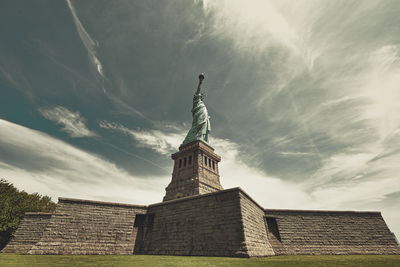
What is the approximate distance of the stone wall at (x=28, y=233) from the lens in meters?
13.8

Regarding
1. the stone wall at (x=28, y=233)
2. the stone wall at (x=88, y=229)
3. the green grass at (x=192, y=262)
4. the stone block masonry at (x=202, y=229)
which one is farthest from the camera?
the stone wall at (x=28, y=233)

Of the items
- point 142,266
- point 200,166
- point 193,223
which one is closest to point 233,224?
point 193,223

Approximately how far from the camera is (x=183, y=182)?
25.9 meters

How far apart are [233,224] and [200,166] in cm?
1648

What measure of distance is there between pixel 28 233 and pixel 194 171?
1820 centimetres

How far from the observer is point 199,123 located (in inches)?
1268

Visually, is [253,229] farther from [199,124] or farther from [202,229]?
[199,124]

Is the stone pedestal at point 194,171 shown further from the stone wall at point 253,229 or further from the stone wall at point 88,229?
the stone wall at point 253,229

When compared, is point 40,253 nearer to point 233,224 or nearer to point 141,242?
point 141,242

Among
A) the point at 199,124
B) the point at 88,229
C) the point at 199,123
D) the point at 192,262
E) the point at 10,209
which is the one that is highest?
the point at 199,123

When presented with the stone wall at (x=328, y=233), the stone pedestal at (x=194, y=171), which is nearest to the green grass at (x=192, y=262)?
the stone wall at (x=328, y=233)

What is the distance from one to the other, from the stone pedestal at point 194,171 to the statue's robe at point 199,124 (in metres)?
1.70

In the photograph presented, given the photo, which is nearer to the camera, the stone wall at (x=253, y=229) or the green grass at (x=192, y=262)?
the green grass at (x=192, y=262)

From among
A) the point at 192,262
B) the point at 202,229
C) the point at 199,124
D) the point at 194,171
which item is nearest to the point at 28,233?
the point at 202,229
